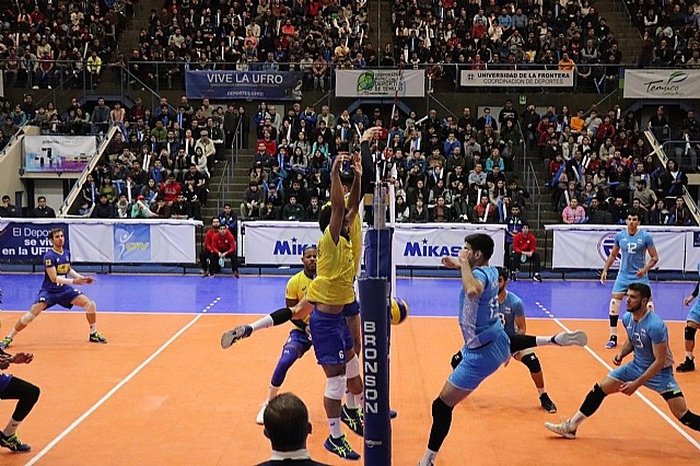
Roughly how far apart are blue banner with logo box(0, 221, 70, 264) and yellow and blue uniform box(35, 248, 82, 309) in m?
8.75

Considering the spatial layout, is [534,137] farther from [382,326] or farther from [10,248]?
[382,326]

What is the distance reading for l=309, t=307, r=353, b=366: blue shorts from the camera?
723 centimetres

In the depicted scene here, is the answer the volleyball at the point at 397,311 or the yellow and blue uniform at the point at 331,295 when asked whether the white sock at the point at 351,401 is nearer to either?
the yellow and blue uniform at the point at 331,295

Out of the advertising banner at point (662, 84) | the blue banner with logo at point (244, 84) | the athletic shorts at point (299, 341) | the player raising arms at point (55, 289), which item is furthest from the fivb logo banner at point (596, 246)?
the athletic shorts at point (299, 341)

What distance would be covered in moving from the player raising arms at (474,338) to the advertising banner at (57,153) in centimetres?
2064

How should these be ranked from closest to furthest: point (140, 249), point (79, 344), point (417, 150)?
1. point (79, 344)
2. point (140, 249)
3. point (417, 150)

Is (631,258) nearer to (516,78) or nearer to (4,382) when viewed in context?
(4,382)

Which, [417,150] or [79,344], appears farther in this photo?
[417,150]

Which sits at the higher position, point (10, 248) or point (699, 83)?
point (699, 83)

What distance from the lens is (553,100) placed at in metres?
26.9

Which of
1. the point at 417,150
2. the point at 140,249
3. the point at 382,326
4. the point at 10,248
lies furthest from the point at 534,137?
the point at 382,326

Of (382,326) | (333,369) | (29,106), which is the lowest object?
(333,369)

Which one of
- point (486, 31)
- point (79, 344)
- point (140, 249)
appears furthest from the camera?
point (486, 31)

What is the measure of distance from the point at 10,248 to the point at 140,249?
3.46m
